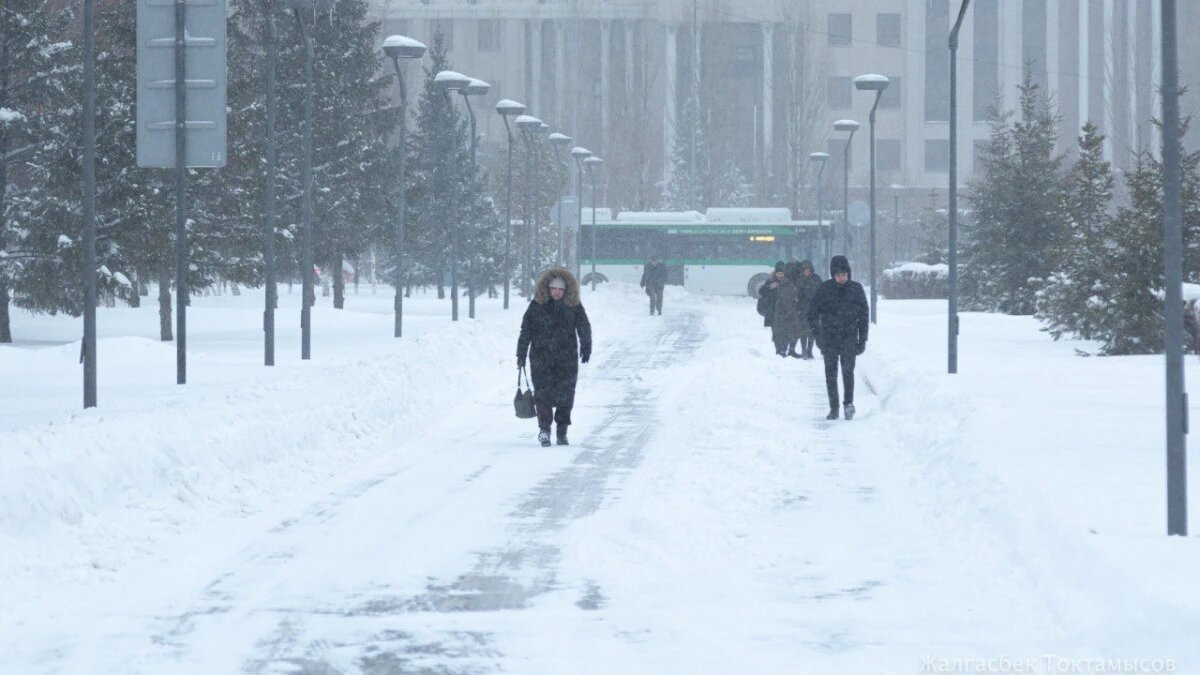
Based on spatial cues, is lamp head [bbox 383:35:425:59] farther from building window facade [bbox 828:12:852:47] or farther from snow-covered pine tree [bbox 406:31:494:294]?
building window facade [bbox 828:12:852:47]

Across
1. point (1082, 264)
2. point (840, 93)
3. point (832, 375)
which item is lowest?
point (832, 375)

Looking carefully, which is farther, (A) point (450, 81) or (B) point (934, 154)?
(B) point (934, 154)

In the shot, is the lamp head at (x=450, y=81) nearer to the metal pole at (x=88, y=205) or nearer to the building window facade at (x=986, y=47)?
the metal pole at (x=88, y=205)

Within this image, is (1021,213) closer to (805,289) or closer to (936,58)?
(805,289)

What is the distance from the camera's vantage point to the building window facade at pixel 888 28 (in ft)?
322

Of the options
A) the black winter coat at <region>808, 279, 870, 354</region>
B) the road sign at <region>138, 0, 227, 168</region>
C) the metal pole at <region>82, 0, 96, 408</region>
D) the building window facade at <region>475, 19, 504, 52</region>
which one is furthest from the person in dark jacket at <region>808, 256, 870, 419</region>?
the building window facade at <region>475, 19, 504, 52</region>

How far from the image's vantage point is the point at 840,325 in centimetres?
1756

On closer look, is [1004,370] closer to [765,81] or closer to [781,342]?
[781,342]

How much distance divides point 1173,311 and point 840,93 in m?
91.3

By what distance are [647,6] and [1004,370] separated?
252ft

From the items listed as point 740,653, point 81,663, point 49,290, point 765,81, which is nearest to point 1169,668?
point 740,653

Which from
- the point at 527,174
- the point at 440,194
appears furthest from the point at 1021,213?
the point at 440,194

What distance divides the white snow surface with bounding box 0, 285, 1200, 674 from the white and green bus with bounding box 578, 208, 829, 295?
46.1m

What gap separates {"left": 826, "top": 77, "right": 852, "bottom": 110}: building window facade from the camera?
321 feet
